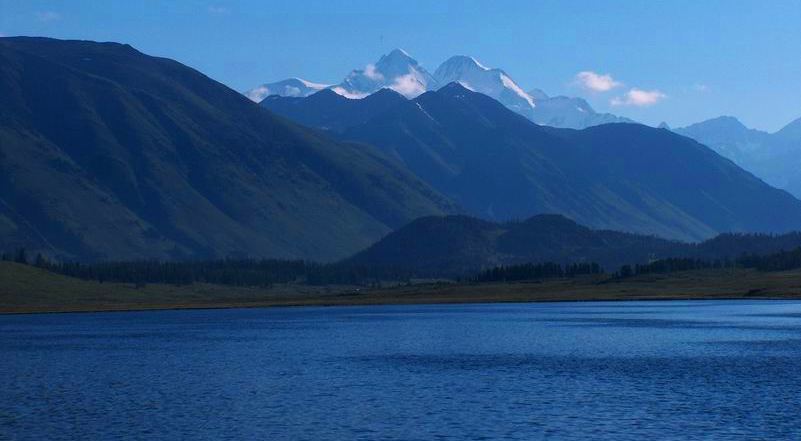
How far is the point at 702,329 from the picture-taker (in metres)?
164

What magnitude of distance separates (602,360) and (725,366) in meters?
14.1

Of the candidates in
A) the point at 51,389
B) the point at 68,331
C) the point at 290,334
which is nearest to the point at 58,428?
the point at 51,389

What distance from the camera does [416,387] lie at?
95625 millimetres

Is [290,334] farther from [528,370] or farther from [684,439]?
[684,439]

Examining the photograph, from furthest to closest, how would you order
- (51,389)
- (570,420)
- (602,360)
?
(602,360) < (51,389) < (570,420)

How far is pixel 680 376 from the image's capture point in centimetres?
9969

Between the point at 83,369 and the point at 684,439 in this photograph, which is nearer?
the point at 684,439

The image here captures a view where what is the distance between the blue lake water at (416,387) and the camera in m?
73.2

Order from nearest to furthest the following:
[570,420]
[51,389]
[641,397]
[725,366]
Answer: [570,420], [641,397], [51,389], [725,366]

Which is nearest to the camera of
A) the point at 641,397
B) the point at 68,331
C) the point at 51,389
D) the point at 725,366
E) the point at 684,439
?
the point at 684,439

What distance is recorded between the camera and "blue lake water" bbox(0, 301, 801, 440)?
73.2 meters

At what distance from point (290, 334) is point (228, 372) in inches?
2549

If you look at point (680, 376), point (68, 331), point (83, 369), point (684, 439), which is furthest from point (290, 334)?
point (684, 439)

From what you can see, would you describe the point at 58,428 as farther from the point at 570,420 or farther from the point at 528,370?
the point at 528,370
